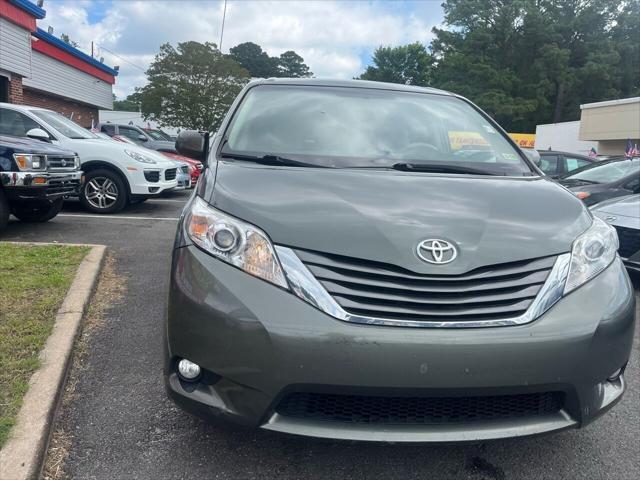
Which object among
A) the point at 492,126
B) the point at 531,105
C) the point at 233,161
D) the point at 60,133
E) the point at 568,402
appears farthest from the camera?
the point at 531,105

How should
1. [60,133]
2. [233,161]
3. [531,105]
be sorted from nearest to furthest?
[233,161]
[60,133]
[531,105]

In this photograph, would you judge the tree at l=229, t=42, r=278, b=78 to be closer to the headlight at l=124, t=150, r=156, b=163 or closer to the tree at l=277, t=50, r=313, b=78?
the tree at l=277, t=50, r=313, b=78

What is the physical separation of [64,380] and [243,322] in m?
1.41

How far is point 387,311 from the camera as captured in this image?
1862mm

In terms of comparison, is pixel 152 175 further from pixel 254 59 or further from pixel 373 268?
pixel 254 59

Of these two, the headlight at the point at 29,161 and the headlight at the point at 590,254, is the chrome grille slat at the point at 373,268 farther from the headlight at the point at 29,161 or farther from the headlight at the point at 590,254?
→ the headlight at the point at 29,161

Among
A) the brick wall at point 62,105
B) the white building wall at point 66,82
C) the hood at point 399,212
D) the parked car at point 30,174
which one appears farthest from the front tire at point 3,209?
the white building wall at point 66,82

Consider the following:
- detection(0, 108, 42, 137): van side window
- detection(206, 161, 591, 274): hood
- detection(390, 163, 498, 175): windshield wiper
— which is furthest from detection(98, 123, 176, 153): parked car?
detection(206, 161, 591, 274): hood

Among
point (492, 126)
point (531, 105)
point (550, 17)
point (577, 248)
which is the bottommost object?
point (577, 248)

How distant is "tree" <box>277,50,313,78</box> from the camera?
87.6 meters

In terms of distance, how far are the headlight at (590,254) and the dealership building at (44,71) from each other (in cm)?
1601

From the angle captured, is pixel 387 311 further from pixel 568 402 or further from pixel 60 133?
pixel 60 133

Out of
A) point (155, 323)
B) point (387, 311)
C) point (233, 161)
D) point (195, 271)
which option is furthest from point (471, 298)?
point (155, 323)

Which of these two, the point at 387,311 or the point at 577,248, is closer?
the point at 387,311
